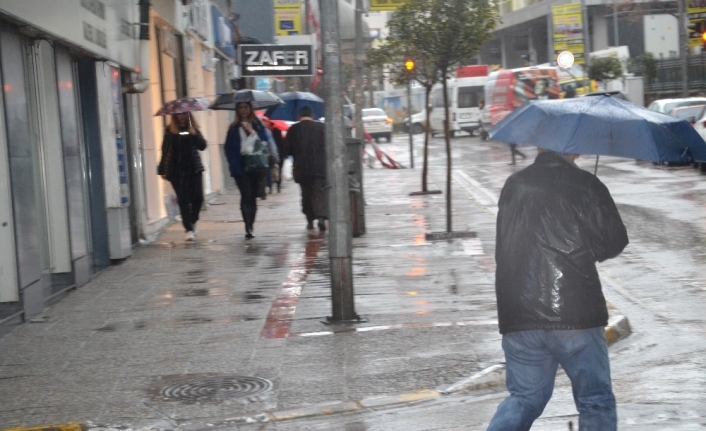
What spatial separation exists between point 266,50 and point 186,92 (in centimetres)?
603

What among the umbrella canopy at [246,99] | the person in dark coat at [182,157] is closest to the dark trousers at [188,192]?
the person in dark coat at [182,157]

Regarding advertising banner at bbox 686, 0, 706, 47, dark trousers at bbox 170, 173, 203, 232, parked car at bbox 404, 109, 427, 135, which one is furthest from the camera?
parked car at bbox 404, 109, 427, 135

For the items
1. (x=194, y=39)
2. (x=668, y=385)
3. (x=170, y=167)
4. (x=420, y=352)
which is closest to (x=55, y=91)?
(x=170, y=167)

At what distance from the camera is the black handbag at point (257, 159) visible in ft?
50.0

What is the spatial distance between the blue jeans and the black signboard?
10.5 m

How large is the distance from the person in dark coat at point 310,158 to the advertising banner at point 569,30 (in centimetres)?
3559

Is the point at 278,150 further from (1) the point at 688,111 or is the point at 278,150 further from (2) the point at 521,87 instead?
(2) the point at 521,87

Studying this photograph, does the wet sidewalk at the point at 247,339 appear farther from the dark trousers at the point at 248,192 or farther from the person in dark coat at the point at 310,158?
the person in dark coat at the point at 310,158

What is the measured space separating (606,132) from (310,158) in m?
11.1

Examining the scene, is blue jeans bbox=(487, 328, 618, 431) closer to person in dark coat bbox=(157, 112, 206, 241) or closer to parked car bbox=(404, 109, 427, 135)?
person in dark coat bbox=(157, 112, 206, 241)

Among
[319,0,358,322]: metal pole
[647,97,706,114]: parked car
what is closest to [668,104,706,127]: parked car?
[647,97,706,114]: parked car

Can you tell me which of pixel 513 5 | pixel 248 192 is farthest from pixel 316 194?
pixel 513 5

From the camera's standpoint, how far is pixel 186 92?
21.5 metres

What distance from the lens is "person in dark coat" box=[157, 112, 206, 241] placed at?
15.0 meters
